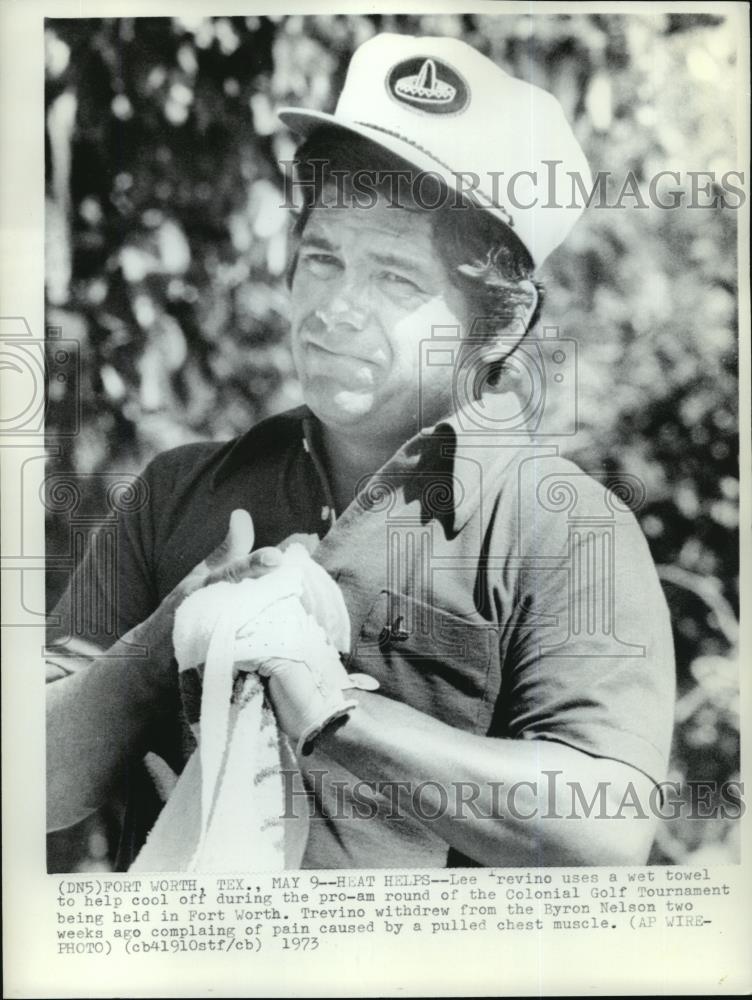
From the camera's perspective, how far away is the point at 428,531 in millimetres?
2994

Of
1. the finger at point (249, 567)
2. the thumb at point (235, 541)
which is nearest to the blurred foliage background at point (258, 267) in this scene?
the thumb at point (235, 541)

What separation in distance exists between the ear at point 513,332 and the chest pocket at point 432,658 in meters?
0.71

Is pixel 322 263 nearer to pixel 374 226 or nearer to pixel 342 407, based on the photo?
pixel 374 226

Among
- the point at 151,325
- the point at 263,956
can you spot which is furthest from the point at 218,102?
the point at 263,956

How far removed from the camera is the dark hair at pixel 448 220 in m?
3.00

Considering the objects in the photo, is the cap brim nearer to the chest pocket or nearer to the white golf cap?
the white golf cap

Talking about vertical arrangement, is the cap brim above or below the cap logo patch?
below

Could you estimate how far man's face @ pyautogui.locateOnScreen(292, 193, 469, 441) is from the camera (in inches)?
118

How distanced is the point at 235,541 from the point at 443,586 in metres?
0.59

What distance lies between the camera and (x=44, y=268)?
3.02 m
